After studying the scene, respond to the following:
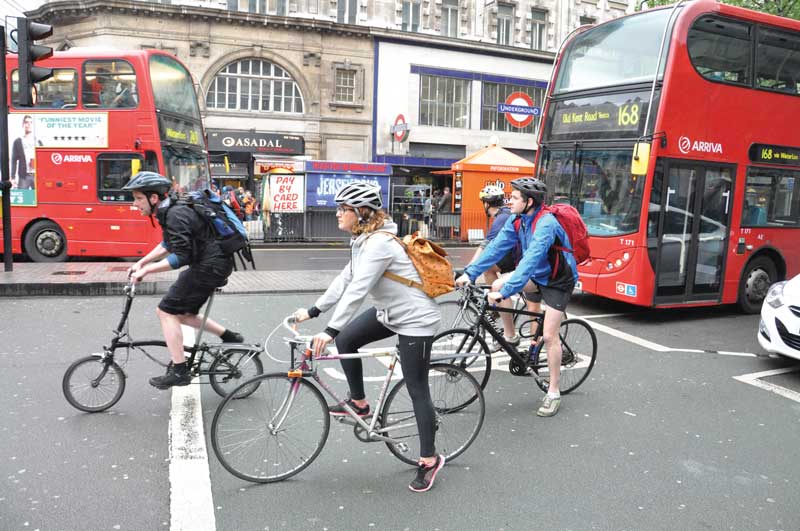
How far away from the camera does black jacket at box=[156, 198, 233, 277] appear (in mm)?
4836

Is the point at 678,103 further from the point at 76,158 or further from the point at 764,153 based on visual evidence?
the point at 76,158

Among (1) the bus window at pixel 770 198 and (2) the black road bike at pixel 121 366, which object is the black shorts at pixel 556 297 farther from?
(1) the bus window at pixel 770 198

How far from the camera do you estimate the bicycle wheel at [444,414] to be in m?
4.12

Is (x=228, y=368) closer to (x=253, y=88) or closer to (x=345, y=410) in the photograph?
(x=345, y=410)

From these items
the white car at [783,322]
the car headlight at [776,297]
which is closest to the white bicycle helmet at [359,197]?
the white car at [783,322]

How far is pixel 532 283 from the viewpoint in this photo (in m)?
5.72

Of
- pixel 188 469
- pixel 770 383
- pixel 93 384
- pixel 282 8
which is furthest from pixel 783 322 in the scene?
pixel 282 8

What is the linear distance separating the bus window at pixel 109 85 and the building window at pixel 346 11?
19117 mm

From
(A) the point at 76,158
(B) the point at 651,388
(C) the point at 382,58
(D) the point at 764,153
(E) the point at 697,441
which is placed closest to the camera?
(E) the point at 697,441

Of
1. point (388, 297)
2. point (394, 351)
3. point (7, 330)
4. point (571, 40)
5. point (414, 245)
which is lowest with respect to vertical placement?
point (7, 330)

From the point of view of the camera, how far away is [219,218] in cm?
504

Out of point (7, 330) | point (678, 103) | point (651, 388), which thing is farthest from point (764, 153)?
point (7, 330)

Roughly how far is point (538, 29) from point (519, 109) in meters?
10.8

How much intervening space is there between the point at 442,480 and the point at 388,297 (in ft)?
3.86
